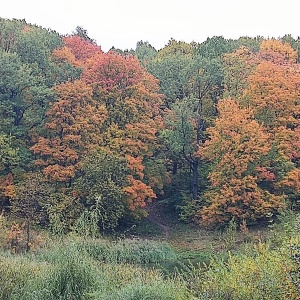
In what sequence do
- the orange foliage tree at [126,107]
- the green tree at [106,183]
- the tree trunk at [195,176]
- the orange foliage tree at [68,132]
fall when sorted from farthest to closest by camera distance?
1. the tree trunk at [195,176]
2. the orange foliage tree at [126,107]
3. the orange foliage tree at [68,132]
4. the green tree at [106,183]

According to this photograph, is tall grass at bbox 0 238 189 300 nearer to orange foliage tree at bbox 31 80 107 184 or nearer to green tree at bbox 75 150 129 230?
green tree at bbox 75 150 129 230

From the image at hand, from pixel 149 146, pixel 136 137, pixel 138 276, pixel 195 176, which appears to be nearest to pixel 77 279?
pixel 138 276

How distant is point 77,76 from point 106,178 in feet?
29.4

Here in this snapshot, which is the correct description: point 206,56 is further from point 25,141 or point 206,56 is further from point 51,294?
point 51,294

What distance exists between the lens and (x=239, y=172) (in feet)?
97.9

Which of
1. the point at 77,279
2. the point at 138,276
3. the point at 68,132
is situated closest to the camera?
the point at 77,279

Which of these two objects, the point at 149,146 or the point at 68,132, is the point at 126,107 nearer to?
the point at 149,146

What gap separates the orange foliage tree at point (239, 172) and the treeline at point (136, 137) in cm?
7

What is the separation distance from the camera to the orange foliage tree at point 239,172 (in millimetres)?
29516

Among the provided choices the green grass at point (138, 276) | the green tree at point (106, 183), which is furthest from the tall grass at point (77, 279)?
the green tree at point (106, 183)

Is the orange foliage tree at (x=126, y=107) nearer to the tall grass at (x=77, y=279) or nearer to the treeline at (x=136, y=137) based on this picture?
the treeline at (x=136, y=137)

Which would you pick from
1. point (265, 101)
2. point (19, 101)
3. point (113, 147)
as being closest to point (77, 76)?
point (19, 101)

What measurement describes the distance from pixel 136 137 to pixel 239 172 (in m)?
6.94

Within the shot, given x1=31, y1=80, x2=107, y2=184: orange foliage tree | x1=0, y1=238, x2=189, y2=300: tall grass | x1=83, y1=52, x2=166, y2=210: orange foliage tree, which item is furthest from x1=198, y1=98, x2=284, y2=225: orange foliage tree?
x1=0, y1=238, x2=189, y2=300: tall grass
